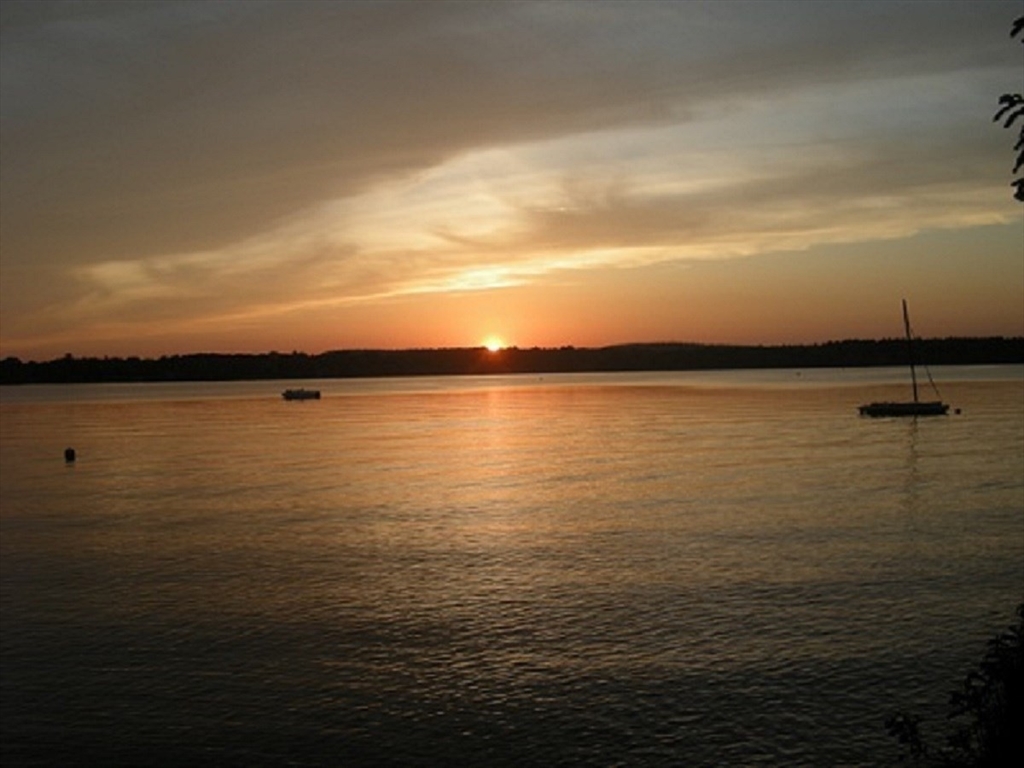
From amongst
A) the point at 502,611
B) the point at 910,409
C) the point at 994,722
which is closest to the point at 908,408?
the point at 910,409

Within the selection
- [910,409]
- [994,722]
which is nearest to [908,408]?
[910,409]

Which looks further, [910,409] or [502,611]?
[910,409]

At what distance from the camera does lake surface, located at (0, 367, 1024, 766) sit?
64.5 ft

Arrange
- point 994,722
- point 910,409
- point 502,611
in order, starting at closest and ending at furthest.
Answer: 1. point 994,722
2. point 502,611
3. point 910,409

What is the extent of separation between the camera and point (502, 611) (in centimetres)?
2881

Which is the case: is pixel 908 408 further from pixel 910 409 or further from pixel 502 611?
pixel 502 611

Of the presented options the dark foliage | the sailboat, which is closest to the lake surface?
the dark foliage

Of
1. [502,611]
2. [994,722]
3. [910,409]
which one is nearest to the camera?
[994,722]

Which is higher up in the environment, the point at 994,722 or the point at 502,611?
the point at 994,722

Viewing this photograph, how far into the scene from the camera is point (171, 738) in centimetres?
1966

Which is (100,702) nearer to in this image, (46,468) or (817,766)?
(817,766)

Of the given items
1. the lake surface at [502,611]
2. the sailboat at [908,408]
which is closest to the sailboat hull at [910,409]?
the sailboat at [908,408]

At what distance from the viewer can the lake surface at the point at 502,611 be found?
774 inches

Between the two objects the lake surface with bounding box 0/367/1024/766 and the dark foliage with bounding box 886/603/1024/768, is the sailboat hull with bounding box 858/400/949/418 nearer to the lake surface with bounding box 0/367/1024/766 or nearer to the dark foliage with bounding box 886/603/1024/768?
the lake surface with bounding box 0/367/1024/766
